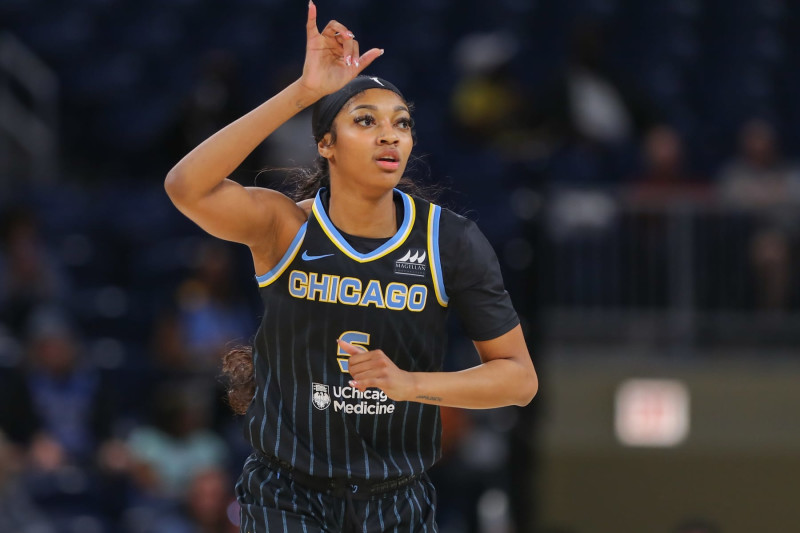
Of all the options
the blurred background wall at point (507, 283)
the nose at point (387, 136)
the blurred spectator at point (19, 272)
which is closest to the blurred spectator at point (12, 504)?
the blurred background wall at point (507, 283)

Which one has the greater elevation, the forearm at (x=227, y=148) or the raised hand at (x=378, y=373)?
the forearm at (x=227, y=148)

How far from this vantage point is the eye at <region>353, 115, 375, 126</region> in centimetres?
379

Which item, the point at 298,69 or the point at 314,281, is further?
the point at 298,69

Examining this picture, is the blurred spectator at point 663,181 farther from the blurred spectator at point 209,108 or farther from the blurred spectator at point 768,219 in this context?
the blurred spectator at point 209,108

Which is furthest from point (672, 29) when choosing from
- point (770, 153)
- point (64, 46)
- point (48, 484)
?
point (48, 484)

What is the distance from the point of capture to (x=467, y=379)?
3.65 m

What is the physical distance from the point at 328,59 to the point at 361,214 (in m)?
0.46

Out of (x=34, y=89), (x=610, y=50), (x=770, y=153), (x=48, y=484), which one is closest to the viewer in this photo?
(x=48, y=484)

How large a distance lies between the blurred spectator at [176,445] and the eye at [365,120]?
16.9 feet

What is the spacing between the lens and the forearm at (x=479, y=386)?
3570 mm

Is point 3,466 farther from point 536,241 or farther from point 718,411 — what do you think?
point 718,411

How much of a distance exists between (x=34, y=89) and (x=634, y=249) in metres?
5.15

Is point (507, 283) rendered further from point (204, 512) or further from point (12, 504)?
point (12, 504)

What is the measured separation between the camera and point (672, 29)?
12.5 metres
